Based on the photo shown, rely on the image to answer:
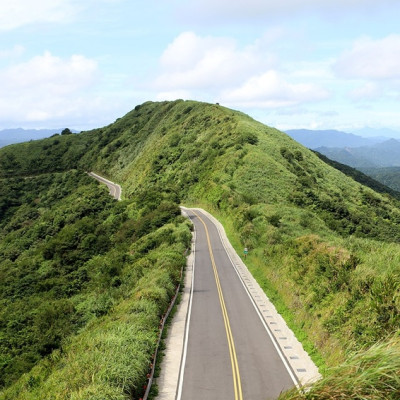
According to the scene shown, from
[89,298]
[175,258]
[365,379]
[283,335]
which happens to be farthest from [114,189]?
[365,379]

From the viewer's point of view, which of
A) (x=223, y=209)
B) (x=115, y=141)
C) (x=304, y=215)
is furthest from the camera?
(x=115, y=141)

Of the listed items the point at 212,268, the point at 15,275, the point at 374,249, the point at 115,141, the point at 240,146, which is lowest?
the point at 15,275

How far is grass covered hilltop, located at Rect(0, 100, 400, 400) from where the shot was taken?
53.6 ft

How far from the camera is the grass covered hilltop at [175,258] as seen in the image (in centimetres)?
1633

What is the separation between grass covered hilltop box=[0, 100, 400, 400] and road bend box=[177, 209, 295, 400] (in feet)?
7.92

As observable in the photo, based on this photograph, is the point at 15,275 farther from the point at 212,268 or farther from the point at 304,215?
the point at 304,215

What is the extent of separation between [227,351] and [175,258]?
1692 cm

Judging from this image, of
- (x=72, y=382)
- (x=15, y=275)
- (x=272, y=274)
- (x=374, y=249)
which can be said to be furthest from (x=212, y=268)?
(x=15, y=275)

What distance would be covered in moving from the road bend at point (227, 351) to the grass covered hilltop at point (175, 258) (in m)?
2.41

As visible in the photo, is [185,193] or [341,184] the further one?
[341,184]

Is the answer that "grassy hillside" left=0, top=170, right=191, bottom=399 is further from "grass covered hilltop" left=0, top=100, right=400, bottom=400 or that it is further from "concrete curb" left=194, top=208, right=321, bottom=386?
"concrete curb" left=194, top=208, right=321, bottom=386

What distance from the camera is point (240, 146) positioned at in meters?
85.6

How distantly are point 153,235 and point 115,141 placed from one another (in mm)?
109291

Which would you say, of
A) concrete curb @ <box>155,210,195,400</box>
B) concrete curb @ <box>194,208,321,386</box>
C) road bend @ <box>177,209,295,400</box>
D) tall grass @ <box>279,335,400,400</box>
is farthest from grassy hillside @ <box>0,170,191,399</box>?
tall grass @ <box>279,335,400,400</box>
